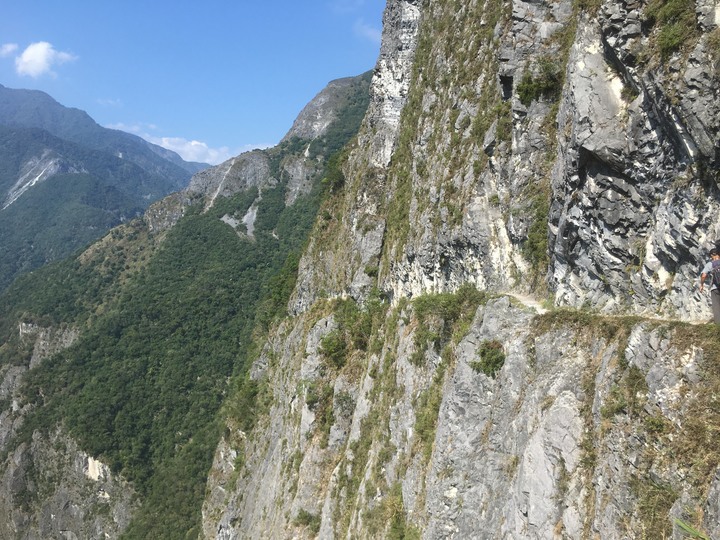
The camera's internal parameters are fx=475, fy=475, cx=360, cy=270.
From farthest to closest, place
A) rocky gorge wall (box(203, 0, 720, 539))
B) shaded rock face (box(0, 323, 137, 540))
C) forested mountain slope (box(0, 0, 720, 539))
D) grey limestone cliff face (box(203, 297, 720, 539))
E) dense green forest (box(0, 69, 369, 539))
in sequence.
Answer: shaded rock face (box(0, 323, 137, 540)), dense green forest (box(0, 69, 369, 539)), forested mountain slope (box(0, 0, 720, 539)), rocky gorge wall (box(203, 0, 720, 539)), grey limestone cliff face (box(203, 297, 720, 539))

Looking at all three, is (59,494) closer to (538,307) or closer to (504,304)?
(504,304)

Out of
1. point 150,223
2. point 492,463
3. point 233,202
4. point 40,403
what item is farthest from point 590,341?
point 150,223

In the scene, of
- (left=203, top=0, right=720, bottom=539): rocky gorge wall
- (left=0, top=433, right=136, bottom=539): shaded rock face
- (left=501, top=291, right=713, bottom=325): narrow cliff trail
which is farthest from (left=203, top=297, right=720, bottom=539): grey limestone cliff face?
(left=0, top=433, right=136, bottom=539): shaded rock face

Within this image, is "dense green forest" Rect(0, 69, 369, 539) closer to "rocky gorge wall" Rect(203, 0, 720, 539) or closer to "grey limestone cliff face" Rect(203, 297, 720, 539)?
"rocky gorge wall" Rect(203, 0, 720, 539)

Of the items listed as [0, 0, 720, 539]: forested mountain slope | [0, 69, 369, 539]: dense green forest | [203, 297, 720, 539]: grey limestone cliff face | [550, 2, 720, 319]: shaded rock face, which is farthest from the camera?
[0, 69, 369, 539]: dense green forest

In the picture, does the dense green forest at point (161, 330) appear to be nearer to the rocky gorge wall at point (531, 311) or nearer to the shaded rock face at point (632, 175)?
the rocky gorge wall at point (531, 311)

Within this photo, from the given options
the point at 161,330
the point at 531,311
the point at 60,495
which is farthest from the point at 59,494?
the point at 531,311

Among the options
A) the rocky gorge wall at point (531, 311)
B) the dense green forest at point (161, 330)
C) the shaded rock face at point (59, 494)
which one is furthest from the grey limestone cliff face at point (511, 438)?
the shaded rock face at point (59, 494)
